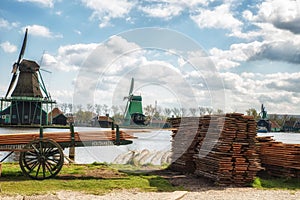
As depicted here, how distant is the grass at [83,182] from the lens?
11953 millimetres

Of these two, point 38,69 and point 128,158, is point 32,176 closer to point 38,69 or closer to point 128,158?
point 128,158

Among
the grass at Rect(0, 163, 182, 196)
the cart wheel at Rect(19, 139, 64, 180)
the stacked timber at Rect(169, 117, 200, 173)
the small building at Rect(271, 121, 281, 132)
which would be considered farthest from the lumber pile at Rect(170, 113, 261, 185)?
the small building at Rect(271, 121, 281, 132)

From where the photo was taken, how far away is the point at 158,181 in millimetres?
13867

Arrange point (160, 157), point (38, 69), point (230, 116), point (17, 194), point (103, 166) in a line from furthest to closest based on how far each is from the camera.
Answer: point (38, 69), point (160, 157), point (103, 166), point (230, 116), point (17, 194)

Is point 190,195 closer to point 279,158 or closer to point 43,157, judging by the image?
point 279,158

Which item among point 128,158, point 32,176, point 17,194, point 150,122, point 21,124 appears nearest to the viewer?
point 17,194

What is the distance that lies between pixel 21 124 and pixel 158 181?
58171 mm

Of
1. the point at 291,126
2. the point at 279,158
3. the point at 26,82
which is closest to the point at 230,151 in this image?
the point at 279,158

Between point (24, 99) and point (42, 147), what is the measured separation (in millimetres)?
57556

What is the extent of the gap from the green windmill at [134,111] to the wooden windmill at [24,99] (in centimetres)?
1504

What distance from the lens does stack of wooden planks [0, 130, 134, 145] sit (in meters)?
14.1

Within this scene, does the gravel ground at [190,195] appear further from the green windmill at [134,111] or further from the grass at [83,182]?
the green windmill at [134,111]

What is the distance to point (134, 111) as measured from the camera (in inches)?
2881

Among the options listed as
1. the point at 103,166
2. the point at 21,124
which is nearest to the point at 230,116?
the point at 103,166
